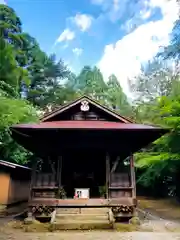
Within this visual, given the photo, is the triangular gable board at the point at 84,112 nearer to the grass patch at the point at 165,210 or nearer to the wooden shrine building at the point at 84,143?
the wooden shrine building at the point at 84,143

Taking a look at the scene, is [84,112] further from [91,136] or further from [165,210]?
[165,210]

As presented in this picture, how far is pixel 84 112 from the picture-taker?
1301 centimetres

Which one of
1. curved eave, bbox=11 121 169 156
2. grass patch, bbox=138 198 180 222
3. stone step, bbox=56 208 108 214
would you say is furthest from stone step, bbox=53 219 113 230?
grass patch, bbox=138 198 180 222

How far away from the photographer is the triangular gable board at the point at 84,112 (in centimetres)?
1256

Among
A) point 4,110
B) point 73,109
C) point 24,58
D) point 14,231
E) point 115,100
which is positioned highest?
point 24,58

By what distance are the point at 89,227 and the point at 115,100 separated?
25505mm

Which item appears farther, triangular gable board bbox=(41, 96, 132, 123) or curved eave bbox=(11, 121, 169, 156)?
triangular gable board bbox=(41, 96, 132, 123)

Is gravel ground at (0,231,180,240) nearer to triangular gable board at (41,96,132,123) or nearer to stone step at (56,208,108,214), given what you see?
stone step at (56,208,108,214)

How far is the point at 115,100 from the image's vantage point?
33219 millimetres

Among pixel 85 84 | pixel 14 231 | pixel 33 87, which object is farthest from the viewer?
pixel 85 84

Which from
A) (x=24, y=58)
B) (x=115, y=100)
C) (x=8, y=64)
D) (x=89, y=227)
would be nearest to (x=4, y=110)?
(x=8, y=64)

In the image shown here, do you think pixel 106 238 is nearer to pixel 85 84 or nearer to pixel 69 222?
pixel 69 222

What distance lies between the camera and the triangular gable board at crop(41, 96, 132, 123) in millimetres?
12560

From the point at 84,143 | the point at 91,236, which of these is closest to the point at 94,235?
the point at 91,236
